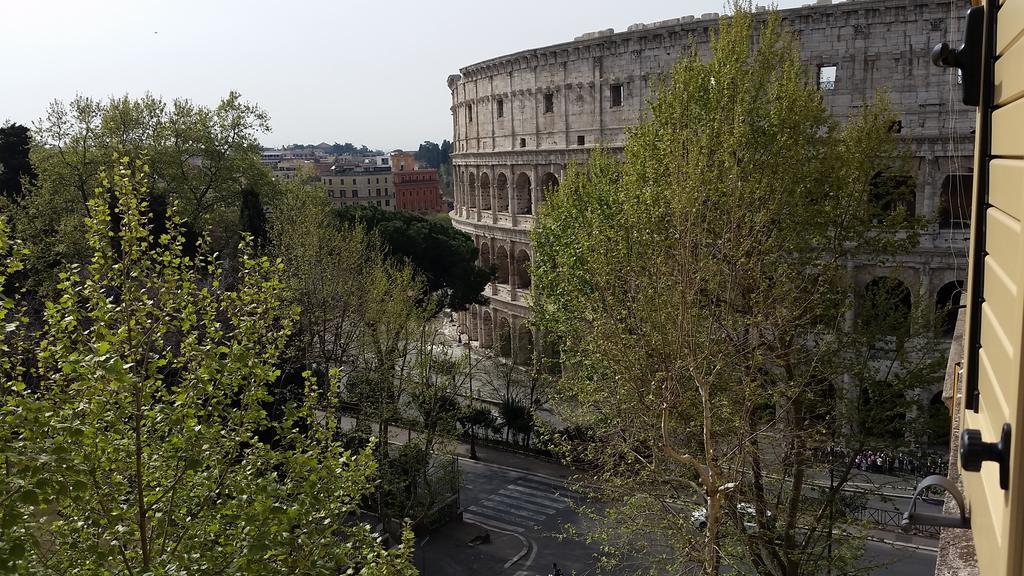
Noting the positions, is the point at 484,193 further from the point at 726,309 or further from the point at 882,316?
the point at 726,309

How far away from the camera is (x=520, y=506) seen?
27.6 metres

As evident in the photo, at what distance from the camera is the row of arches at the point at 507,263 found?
43.7 metres

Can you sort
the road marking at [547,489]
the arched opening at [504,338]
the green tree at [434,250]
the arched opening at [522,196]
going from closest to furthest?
the road marking at [547,489], the green tree at [434,250], the arched opening at [504,338], the arched opening at [522,196]

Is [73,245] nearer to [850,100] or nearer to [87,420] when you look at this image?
[87,420]

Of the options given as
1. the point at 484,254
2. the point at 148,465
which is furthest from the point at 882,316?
the point at 484,254

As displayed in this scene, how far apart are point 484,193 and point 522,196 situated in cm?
457

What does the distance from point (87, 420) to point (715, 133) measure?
11.5 meters

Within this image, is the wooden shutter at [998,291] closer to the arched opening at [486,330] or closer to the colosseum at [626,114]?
the colosseum at [626,114]

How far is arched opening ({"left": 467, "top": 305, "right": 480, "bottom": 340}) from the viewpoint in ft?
160

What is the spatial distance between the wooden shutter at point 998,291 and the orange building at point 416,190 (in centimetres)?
10529

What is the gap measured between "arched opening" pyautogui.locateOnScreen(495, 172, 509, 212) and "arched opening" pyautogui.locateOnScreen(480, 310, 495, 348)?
6159 mm

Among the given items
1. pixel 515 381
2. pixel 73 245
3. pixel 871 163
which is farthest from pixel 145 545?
pixel 515 381

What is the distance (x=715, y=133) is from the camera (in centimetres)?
1493

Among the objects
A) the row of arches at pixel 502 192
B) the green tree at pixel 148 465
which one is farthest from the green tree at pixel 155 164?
the green tree at pixel 148 465
